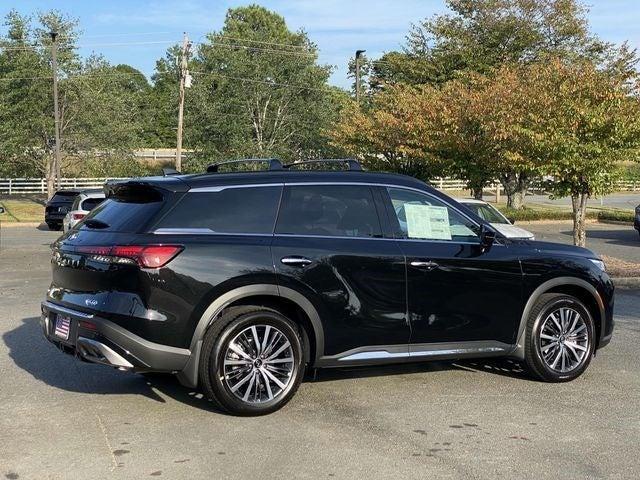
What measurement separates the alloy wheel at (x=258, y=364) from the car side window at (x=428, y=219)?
1.35 metres

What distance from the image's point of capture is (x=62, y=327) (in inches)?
208

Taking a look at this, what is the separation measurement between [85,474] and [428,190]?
341 cm

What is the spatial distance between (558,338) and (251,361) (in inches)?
110

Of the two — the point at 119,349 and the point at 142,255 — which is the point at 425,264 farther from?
the point at 119,349

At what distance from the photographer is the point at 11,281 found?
12.3 metres

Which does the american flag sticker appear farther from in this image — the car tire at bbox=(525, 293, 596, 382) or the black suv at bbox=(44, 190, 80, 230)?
the black suv at bbox=(44, 190, 80, 230)

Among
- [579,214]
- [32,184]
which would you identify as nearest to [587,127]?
[579,214]

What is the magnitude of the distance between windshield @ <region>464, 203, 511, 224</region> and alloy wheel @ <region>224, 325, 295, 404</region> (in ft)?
34.4

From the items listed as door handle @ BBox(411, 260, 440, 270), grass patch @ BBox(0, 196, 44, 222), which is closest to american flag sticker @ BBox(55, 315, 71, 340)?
door handle @ BBox(411, 260, 440, 270)

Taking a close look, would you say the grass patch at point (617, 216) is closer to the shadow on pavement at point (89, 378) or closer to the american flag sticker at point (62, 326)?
the shadow on pavement at point (89, 378)

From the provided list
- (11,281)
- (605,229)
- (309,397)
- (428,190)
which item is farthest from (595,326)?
(605,229)

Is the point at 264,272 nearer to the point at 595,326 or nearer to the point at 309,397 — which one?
the point at 309,397

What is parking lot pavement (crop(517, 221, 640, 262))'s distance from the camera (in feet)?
59.9

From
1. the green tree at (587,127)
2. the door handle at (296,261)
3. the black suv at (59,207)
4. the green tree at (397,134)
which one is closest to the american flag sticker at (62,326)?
the door handle at (296,261)
